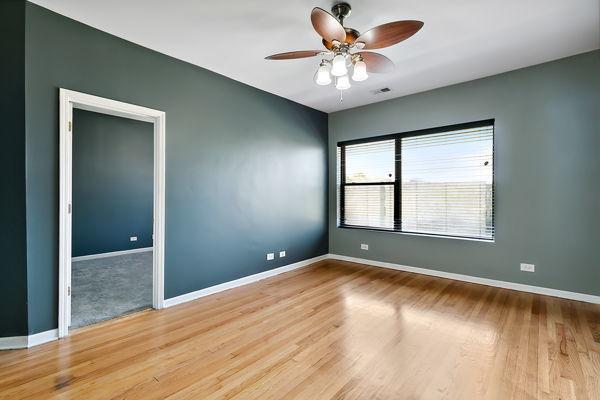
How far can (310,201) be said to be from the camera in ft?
16.8

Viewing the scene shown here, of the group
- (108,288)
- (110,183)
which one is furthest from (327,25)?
(110,183)

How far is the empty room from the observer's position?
2123 millimetres

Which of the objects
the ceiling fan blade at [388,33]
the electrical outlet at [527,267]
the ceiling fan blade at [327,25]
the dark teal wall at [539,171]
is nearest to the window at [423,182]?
the dark teal wall at [539,171]

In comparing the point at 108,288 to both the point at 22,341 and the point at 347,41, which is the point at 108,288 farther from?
the point at 347,41

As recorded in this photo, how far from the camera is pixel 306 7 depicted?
235 centimetres

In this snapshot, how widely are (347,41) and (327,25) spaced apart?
381 mm

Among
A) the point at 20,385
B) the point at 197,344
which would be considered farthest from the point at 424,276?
the point at 20,385

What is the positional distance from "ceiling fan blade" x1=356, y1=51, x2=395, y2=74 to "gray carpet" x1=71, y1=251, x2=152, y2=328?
3.46 meters

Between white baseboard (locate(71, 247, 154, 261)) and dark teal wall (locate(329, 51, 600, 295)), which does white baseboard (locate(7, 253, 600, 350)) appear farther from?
white baseboard (locate(71, 247, 154, 261))

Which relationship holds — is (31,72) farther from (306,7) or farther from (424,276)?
(424,276)

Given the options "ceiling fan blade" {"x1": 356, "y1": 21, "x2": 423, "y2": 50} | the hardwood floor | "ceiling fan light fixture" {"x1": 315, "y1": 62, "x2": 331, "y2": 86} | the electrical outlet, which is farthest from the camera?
the electrical outlet

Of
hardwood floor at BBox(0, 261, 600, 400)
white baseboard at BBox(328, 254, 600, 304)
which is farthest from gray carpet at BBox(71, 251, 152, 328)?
white baseboard at BBox(328, 254, 600, 304)

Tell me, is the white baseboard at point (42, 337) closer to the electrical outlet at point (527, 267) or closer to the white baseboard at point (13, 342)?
the white baseboard at point (13, 342)

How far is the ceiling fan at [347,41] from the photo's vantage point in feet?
6.63
